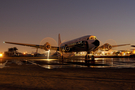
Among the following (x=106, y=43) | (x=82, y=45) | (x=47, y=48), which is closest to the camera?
(x=82, y=45)

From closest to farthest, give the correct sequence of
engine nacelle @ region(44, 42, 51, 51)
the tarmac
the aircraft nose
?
the tarmac < the aircraft nose < engine nacelle @ region(44, 42, 51, 51)

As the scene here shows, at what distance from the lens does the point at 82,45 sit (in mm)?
30297

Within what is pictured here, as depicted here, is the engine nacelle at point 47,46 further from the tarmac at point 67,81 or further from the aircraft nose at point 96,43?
the tarmac at point 67,81

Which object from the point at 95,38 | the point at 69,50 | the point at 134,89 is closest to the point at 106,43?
the point at 95,38

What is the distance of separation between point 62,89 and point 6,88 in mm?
2322

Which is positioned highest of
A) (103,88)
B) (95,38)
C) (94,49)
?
(95,38)

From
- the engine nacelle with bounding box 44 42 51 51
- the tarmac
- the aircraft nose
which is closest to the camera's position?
the tarmac

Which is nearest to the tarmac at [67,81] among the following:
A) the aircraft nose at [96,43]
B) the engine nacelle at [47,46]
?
the aircraft nose at [96,43]

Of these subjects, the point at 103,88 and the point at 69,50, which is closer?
the point at 103,88

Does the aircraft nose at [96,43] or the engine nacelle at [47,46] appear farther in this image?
the engine nacelle at [47,46]

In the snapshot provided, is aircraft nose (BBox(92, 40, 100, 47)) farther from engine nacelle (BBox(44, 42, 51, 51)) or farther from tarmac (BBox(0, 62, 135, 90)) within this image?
tarmac (BBox(0, 62, 135, 90))

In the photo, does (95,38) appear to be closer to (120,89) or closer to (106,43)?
(106,43)

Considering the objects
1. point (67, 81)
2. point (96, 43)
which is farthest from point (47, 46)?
point (67, 81)

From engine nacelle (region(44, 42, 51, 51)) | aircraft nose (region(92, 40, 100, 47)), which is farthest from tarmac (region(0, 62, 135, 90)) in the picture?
engine nacelle (region(44, 42, 51, 51))
